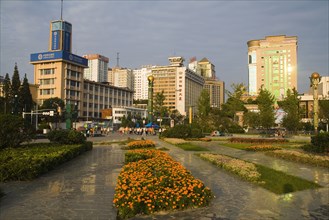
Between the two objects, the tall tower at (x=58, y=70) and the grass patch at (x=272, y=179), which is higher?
the tall tower at (x=58, y=70)

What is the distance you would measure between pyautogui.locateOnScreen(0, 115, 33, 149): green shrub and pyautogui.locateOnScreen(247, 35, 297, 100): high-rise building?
114m

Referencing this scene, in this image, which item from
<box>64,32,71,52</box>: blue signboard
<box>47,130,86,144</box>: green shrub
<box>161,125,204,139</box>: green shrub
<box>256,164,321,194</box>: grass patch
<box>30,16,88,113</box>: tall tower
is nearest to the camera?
<box>256,164,321,194</box>: grass patch

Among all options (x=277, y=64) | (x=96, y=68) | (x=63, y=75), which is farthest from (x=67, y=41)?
(x=96, y=68)

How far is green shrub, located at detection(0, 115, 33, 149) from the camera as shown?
48.0ft

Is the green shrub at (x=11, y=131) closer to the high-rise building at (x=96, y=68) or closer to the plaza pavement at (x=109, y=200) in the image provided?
the plaza pavement at (x=109, y=200)

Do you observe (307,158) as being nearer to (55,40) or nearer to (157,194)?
(157,194)

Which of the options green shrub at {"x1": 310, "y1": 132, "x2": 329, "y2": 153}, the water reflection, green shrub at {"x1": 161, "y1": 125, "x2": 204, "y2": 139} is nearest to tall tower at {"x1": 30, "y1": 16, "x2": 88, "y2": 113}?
green shrub at {"x1": 161, "y1": 125, "x2": 204, "y2": 139}

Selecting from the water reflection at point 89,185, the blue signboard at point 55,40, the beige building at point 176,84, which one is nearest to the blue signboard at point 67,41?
the blue signboard at point 55,40

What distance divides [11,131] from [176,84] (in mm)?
139802

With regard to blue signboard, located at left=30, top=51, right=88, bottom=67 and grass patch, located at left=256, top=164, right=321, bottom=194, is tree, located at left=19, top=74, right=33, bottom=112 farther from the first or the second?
grass patch, located at left=256, top=164, right=321, bottom=194

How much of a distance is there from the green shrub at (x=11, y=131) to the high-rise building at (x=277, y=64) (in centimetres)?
11448

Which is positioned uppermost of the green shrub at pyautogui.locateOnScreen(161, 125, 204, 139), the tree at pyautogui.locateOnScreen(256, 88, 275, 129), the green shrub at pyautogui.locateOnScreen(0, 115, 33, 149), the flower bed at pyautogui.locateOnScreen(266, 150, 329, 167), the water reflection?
the tree at pyautogui.locateOnScreen(256, 88, 275, 129)

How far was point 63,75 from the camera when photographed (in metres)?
89.1

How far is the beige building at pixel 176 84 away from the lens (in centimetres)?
15250
